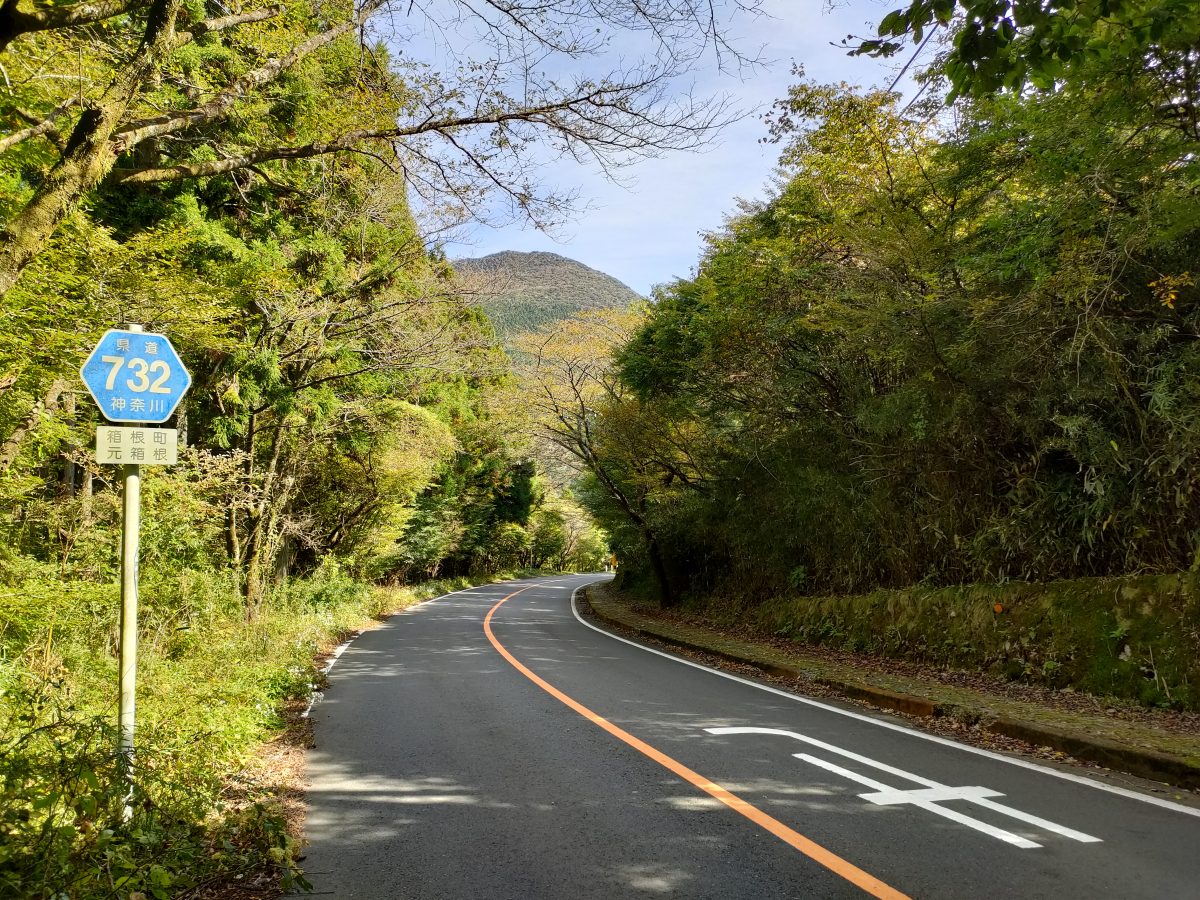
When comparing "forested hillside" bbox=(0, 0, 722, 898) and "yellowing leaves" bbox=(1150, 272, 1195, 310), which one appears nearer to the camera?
"forested hillside" bbox=(0, 0, 722, 898)

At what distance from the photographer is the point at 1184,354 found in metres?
6.84

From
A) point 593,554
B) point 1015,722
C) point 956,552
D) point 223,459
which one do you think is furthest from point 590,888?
point 593,554

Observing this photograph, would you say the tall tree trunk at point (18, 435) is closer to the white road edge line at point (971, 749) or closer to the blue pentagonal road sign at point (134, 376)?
the blue pentagonal road sign at point (134, 376)

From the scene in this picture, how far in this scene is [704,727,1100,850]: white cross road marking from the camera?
3.95 meters

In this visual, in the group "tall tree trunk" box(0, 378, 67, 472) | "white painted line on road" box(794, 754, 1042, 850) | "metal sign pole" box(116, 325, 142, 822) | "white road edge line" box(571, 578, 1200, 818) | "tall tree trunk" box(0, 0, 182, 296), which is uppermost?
"tall tree trunk" box(0, 0, 182, 296)

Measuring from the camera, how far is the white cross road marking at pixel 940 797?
3.95 m

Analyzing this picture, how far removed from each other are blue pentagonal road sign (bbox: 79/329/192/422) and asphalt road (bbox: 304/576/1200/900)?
270 centimetres

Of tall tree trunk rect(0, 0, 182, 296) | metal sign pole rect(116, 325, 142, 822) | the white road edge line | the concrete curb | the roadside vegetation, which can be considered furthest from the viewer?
the roadside vegetation

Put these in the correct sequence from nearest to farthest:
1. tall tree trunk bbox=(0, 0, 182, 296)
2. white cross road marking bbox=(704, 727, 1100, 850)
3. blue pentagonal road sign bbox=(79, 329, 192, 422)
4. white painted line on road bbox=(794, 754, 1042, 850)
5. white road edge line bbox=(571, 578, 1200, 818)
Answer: tall tree trunk bbox=(0, 0, 182, 296), blue pentagonal road sign bbox=(79, 329, 192, 422), white painted line on road bbox=(794, 754, 1042, 850), white cross road marking bbox=(704, 727, 1100, 850), white road edge line bbox=(571, 578, 1200, 818)

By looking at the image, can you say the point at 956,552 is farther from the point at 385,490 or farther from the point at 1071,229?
the point at 385,490

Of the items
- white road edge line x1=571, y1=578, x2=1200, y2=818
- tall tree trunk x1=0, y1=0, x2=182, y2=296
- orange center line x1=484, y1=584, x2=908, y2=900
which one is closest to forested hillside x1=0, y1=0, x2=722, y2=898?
tall tree trunk x1=0, y1=0, x2=182, y2=296

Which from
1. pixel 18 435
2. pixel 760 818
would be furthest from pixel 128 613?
pixel 18 435

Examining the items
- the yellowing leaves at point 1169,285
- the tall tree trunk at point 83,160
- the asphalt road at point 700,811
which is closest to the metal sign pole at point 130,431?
the tall tree trunk at point 83,160

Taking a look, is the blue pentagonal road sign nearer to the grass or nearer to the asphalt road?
the grass
